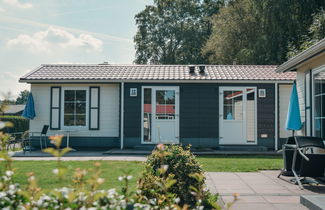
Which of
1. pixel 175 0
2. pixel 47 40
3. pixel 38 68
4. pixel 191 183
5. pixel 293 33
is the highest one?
pixel 175 0

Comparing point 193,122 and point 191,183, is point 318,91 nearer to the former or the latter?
point 191,183

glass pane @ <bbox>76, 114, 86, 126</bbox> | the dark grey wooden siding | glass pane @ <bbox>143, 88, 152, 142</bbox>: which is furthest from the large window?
glass pane @ <bbox>76, 114, 86, 126</bbox>

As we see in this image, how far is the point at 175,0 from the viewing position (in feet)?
106

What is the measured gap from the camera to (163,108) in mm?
11906

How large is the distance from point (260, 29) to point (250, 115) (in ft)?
32.5

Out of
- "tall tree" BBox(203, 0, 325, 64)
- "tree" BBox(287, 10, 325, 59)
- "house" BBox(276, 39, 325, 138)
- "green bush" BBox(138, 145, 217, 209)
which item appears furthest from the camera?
"tall tree" BBox(203, 0, 325, 64)

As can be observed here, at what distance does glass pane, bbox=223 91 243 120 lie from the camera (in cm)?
1191

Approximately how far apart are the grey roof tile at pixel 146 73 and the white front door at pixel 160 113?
1.93 feet

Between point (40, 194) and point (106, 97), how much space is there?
10.2 m

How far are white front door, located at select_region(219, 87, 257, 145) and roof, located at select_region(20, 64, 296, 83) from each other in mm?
563

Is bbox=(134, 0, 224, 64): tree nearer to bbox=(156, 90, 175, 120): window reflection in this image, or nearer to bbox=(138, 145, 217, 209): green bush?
bbox=(156, 90, 175, 120): window reflection

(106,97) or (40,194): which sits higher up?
(106,97)

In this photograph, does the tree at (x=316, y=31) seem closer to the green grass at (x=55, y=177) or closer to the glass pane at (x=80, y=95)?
the glass pane at (x=80, y=95)

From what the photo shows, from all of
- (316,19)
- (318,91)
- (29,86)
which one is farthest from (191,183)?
(316,19)
